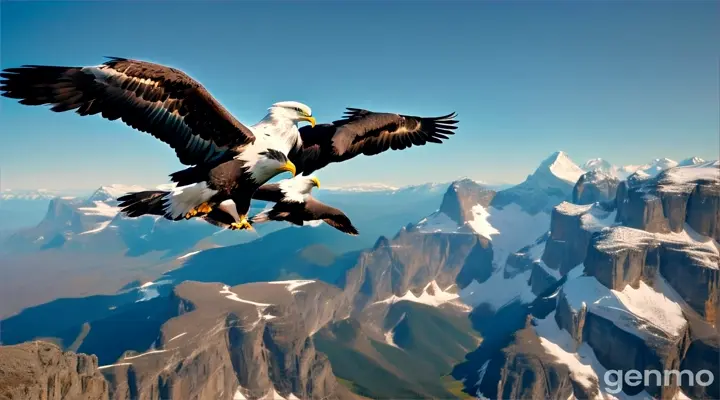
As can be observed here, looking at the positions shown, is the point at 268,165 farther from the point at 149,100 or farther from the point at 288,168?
the point at 149,100

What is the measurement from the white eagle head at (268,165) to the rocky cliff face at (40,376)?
27097mm

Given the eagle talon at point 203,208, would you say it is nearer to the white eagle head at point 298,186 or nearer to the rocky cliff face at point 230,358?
the white eagle head at point 298,186

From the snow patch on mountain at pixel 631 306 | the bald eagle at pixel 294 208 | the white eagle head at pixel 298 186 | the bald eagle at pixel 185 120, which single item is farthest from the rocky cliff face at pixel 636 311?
the bald eagle at pixel 185 120

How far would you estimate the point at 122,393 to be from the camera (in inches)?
4370

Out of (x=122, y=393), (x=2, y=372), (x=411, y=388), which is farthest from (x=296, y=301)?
(x=2, y=372)

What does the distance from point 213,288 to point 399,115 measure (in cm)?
18042

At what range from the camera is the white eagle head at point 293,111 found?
359cm

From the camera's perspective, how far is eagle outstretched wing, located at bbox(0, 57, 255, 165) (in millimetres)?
3434

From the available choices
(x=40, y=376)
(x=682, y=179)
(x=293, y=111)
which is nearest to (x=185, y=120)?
(x=293, y=111)

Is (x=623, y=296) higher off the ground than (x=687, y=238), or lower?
lower

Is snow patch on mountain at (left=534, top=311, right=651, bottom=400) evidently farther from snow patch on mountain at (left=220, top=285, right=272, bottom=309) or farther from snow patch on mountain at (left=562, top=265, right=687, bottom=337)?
snow patch on mountain at (left=220, top=285, right=272, bottom=309)

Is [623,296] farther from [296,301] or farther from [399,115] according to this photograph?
[399,115]

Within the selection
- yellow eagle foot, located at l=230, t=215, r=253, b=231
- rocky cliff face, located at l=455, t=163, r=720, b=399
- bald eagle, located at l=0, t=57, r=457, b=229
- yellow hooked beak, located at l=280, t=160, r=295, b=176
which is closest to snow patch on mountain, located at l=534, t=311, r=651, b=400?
rocky cliff face, located at l=455, t=163, r=720, b=399

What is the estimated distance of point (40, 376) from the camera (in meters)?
27.3
